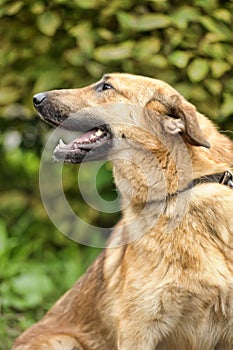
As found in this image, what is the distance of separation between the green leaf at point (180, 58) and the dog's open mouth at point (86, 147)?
149cm

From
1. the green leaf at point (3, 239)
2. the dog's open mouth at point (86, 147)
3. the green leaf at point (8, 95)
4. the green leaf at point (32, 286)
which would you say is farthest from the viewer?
the green leaf at point (3, 239)

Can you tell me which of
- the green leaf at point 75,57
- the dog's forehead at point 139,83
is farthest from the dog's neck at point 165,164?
the green leaf at point 75,57

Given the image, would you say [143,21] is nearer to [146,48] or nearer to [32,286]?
[146,48]

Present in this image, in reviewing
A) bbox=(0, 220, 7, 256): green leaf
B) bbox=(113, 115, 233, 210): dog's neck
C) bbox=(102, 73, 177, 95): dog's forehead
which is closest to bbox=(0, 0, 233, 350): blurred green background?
bbox=(0, 220, 7, 256): green leaf

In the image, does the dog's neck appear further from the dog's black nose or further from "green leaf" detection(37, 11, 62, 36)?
"green leaf" detection(37, 11, 62, 36)

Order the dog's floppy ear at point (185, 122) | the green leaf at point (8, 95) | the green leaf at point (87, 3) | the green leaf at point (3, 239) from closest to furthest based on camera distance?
1. the dog's floppy ear at point (185, 122)
2. the green leaf at point (87, 3)
3. the green leaf at point (8, 95)
4. the green leaf at point (3, 239)

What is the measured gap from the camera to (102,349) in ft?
17.3

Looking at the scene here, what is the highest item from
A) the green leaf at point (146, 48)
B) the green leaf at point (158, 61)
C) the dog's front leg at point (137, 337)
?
the green leaf at point (146, 48)

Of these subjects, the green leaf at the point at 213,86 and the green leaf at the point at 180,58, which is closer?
the green leaf at the point at 180,58

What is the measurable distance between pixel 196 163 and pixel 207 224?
1.02ft

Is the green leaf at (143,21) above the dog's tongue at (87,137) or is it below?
below

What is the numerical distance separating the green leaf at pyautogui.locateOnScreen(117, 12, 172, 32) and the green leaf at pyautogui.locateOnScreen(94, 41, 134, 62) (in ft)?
0.39

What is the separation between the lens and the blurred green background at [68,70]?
6.46m

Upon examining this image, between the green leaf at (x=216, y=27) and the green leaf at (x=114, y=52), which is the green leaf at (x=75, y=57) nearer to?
the green leaf at (x=114, y=52)
